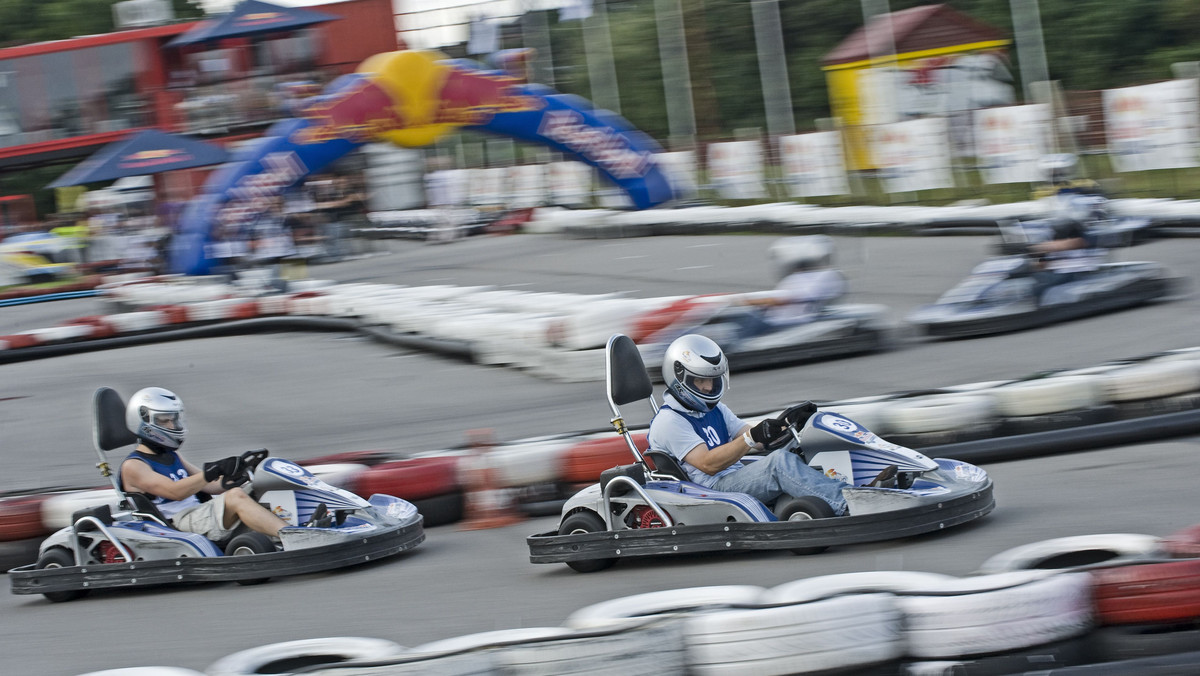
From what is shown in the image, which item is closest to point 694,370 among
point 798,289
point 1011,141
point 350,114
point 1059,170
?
point 798,289

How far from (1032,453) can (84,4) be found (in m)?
37.1

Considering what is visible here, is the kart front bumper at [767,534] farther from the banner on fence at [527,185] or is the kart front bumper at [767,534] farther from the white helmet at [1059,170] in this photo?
the banner on fence at [527,185]

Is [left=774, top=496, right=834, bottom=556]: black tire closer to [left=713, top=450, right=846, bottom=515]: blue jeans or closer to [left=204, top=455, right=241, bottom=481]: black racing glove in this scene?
[left=713, top=450, right=846, bottom=515]: blue jeans

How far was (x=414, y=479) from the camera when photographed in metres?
6.19

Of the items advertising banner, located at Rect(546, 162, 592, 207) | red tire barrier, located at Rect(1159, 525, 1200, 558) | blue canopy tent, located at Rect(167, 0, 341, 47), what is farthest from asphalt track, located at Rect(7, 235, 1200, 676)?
blue canopy tent, located at Rect(167, 0, 341, 47)

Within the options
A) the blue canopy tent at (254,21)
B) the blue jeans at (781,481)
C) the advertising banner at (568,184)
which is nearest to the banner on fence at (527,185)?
the advertising banner at (568,184)

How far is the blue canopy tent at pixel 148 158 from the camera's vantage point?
19312 mm

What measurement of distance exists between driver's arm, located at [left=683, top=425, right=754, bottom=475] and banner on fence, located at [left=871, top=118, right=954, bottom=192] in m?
12.8

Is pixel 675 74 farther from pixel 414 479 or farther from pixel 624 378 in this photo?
pixel 624 378

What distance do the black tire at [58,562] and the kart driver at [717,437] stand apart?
8.65ft

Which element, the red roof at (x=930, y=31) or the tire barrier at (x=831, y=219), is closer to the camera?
the tire barrier at (x=831, y=219)

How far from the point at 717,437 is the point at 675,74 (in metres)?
24.6

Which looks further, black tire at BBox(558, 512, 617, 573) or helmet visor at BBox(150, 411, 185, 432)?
helmet visor at BBox(150, 411, 185, 432)

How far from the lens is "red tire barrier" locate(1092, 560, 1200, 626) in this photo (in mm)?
3080
